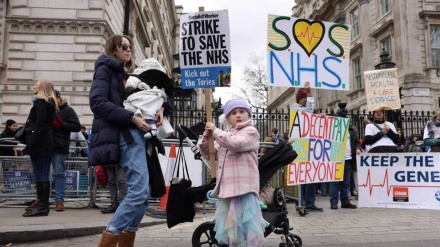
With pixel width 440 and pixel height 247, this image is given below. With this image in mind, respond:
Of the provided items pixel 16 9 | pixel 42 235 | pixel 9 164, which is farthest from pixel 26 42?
pixel 42 235

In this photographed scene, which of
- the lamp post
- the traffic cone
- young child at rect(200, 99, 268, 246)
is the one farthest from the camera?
the lamp post

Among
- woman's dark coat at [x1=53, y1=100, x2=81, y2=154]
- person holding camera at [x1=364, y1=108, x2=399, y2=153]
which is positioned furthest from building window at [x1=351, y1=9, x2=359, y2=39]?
woman's dark coat at [x1=53, y1=100, x2=81, y2=154]

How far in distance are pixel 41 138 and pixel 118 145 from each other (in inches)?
117

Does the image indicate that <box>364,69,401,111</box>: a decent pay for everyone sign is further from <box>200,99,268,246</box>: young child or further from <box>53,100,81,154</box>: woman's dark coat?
<box>53,100,81,154</box>: woman's dark coat

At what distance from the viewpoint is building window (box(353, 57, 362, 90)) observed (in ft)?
101

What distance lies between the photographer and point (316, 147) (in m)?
6.89

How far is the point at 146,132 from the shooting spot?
3498 mm

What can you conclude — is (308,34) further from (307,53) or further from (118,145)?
(118,145)

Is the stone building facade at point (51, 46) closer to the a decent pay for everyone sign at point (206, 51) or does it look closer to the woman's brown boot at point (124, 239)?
the a decent pay for everyone sign at point (206, 51)

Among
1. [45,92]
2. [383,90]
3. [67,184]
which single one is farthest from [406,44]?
[45,92]

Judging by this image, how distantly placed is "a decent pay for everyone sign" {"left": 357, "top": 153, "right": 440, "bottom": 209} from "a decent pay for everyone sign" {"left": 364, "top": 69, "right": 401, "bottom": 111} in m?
1.37

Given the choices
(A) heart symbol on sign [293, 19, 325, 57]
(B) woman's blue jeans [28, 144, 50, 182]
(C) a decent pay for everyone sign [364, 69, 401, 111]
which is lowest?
(B) woman's blue jeans [28, 144, 50, 182]

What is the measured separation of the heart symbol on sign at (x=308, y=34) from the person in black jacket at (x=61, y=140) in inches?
159

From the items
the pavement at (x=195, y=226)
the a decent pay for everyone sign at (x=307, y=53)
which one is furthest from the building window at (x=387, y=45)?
the pavement at (x=195, y=226)
